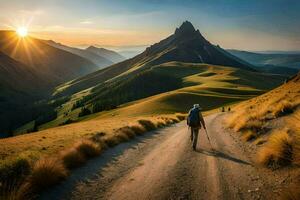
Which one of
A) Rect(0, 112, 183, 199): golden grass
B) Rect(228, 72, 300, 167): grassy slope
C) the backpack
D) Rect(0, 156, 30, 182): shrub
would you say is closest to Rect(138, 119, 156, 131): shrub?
Rect(228, 72, 300, 167): grassy slope

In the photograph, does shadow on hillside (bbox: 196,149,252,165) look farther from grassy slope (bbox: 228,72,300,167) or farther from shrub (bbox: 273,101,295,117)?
shrub (bbox: 273,101,295,117)

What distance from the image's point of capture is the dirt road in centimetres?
1048

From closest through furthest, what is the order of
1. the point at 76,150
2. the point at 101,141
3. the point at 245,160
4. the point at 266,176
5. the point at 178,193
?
the point at 178,193 < the point at 266,176 < the point at 245,160 < the point at 76,150 < the point at 101,141

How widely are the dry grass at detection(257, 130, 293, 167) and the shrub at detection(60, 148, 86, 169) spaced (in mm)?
8623

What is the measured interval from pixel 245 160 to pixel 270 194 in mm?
4722

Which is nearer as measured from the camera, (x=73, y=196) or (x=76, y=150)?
(x=73, y=196)

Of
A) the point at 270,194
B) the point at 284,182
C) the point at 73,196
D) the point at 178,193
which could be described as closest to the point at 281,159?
the point at 284,182

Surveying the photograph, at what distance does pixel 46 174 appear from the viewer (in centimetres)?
1165

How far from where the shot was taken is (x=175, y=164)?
14.8 m

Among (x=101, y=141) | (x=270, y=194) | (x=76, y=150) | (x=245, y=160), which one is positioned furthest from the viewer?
(x=101, y=141)

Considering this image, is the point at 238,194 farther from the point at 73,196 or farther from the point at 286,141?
the point at 73,196

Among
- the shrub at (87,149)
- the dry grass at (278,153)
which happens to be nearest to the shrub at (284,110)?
the dry grass at (278,153)

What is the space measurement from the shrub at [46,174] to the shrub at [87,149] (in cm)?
388

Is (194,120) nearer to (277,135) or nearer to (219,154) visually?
(219,154)
